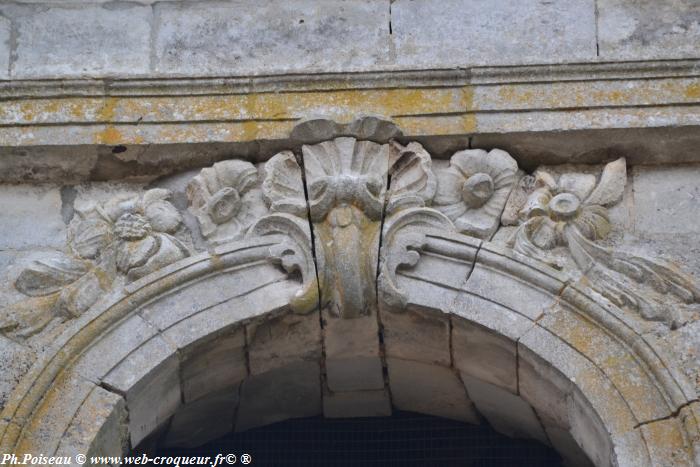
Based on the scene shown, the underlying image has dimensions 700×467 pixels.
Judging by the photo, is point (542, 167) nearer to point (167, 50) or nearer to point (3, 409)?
point (167, 50)

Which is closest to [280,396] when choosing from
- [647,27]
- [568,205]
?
[568,205]

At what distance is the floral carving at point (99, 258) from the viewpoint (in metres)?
6.48

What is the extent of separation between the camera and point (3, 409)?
616 centimetres

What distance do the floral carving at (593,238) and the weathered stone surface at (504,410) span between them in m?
0.59

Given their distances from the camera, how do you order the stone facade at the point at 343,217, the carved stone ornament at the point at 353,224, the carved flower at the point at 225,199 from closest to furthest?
1. the stone facade at the point at 343,217
2. the carved stone ornament at the point at 353,224
3. the carved flower at the point at 225,199

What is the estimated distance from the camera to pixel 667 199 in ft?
22.0

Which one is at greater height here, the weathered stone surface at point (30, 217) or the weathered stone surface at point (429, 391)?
the weathered stone surface at point (30, 217)

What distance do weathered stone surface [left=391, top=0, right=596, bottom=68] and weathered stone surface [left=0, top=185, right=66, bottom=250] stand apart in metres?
1.47

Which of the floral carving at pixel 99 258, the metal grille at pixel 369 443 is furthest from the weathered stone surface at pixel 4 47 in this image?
the metal grille at pixel 369 443

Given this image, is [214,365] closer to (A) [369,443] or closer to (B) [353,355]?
(B) [353,355]

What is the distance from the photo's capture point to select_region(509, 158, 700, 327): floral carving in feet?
20.9

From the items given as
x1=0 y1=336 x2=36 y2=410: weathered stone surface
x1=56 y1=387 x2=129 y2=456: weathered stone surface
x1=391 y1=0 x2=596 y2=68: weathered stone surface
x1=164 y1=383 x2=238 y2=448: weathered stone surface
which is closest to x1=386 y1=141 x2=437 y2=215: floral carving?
x1=391 y1=0 x2=596 y2=68: weathered stone surface

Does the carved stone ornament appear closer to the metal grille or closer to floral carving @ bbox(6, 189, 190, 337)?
floral carving @ bbox(6, 189, 190, 337)

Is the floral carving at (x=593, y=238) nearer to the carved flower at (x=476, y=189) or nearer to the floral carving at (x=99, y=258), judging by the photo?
the carved flower at (x=476, y=189)
